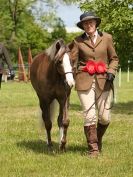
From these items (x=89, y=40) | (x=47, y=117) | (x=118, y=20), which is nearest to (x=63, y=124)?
(x=47, y=117)

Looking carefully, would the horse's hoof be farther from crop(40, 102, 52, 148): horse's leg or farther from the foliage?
the foliage

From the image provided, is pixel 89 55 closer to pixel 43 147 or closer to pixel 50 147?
pixel 50 147

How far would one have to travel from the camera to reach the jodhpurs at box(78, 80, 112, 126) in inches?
306

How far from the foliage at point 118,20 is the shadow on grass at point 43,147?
5942 millimetres

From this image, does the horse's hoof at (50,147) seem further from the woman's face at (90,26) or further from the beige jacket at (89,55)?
the woman's face at (90,26)


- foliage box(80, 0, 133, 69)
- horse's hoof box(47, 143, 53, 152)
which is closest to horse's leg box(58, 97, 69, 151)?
horse's hoof box(47, 143, 53, 152)

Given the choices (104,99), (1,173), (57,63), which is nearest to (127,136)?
(104,99)

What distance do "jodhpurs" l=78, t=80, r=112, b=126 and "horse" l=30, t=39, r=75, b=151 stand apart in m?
0.32

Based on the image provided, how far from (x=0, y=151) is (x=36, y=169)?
1580mm

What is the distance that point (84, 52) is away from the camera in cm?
778

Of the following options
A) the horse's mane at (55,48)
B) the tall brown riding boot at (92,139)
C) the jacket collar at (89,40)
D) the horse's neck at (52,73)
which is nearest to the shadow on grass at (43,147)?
the tall brown riding boot at (92,139)

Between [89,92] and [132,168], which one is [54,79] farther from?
[132,168]

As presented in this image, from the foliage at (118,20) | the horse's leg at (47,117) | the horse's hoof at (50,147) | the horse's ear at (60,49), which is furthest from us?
the foliage at (118,20)

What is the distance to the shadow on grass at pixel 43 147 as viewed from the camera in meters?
8.42
